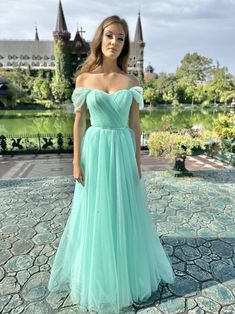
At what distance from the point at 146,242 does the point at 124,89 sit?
1.33m

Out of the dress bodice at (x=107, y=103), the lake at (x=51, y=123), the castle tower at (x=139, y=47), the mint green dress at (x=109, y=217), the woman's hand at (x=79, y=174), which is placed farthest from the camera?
the castle tower at (x=139, y=47)

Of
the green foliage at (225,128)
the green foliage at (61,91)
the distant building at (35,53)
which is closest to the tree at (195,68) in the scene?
the distant building at (35,53)

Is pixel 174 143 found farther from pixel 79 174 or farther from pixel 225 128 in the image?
pixel 79 174

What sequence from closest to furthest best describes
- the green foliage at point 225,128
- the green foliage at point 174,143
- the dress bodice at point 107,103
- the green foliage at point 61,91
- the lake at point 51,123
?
the dress bodice at point 107,103, the green foliage at point 174,143, the green foliage at point 225,128, the lake at point 51,123, the green foliage at point 61,91

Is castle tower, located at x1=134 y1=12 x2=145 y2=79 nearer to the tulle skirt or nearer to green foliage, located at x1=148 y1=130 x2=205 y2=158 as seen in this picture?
green foliage, located at x1=148 y1=130 x2=205 y2=158

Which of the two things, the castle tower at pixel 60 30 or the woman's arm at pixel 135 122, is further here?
the castle tower at pixel 60 30

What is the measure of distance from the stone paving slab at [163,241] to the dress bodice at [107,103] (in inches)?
63.0

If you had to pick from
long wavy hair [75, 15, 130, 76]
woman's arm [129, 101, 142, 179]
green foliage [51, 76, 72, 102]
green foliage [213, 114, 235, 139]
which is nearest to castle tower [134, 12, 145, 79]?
green foliage [51, 76, 72, 102]

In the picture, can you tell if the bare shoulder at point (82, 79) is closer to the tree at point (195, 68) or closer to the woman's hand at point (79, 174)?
the woman's hand at point (79, 174)

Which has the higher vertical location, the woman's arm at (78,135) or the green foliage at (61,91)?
the green foliage at (61,91)

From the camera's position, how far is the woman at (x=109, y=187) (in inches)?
75.7

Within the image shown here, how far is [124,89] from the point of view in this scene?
6.32 ft

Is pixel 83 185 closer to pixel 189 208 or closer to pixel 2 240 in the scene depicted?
pixel 2 240

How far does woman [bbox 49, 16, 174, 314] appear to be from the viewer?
1.92m
